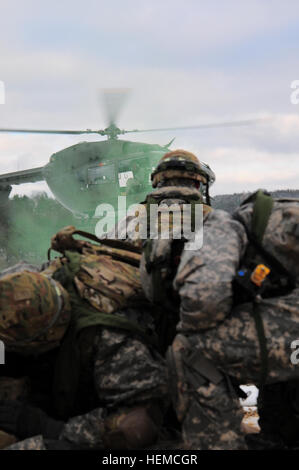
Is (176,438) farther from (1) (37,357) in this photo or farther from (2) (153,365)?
(1) (37,357)

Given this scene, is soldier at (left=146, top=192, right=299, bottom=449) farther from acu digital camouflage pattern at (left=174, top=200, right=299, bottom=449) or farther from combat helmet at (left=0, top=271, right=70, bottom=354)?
combat helmet at (left=0, top=271, right=70, bottom=354)

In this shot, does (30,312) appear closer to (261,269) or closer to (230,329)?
(230,329)

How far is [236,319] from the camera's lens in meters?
2.61

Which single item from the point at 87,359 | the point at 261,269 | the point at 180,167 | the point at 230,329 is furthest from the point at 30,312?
the point at 180,167

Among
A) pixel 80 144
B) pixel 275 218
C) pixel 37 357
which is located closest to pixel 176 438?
pixel 37 357

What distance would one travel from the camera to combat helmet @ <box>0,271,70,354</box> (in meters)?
2.82

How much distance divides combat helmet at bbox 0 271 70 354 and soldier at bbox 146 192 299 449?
2.45 feet

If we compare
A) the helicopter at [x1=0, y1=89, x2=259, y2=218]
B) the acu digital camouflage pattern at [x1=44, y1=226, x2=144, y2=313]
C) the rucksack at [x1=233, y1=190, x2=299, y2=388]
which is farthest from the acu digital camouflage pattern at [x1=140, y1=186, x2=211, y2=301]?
the helicopter at [x1=0, y1=89, x2=259, y2=218]

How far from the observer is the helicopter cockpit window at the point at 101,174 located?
1814 cm

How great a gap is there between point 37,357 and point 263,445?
142 centimetres

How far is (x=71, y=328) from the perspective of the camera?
122 inches

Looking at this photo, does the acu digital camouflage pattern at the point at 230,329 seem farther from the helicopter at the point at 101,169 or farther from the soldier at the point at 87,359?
the helicopter at the point at 101,169

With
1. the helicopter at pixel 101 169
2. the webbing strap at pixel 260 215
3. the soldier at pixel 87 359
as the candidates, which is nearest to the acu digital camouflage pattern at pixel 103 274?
the soldier at pixel 87 359

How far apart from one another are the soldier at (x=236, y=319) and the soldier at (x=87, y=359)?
0.35 metres
